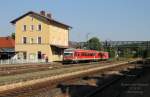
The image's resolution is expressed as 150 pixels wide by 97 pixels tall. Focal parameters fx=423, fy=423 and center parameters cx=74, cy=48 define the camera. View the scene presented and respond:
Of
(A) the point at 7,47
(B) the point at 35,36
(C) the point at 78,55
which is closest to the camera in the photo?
(C) the point at 78,55

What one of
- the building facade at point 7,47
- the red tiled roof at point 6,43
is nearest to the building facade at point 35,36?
the building facade at point 7,47

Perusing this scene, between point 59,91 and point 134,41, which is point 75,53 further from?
point 134,41

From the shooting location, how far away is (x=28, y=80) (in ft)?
102

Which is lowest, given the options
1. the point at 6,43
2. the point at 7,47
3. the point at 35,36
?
the point at 7,47

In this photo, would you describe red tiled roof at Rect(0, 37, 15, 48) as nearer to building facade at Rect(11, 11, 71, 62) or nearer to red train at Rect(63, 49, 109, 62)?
building facade at Rect(11, 11, 71, 62)

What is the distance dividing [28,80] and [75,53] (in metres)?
42.6

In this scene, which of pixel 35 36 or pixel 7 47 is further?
pixel 7 47

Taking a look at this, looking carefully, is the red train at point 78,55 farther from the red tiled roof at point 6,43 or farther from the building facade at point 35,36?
the red tiled roof at point 6,43

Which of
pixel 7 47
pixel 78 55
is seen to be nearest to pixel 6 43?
pixel 7 47

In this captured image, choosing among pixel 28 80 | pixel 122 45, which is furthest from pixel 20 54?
pixel 122 45

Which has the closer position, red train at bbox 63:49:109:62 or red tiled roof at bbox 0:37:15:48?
red train at bbox 63:49:109:62

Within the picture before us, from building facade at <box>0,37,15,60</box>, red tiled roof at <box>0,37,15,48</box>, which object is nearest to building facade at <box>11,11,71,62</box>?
building facade at <box>0,37,15,60</box>

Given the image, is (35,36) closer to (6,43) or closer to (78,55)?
(6,43)

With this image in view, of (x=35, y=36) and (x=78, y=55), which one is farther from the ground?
(x=35, y=36)
